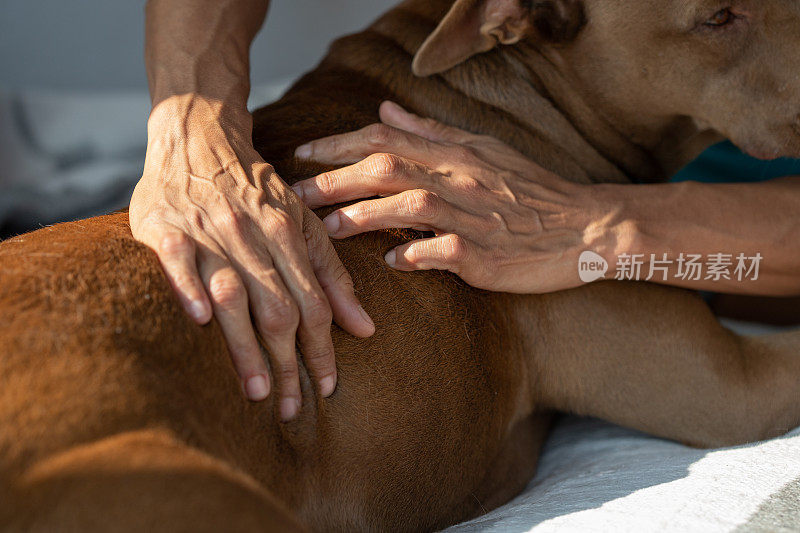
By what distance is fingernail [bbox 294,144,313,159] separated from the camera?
1.58 m

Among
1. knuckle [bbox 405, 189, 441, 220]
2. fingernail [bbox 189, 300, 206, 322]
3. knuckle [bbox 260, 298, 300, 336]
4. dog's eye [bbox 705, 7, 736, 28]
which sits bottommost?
knuckle [bbox 260, 298, 300, 336]

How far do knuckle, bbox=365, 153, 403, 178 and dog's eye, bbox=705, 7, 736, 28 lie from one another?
0.83 metres

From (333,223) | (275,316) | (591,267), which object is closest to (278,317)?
(275,316)

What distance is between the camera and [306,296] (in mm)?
1231

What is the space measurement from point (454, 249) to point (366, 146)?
0.30 meters

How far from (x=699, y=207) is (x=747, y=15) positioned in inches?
17.9

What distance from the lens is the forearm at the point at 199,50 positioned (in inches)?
61.4

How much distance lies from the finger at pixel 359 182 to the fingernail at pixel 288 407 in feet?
1.41

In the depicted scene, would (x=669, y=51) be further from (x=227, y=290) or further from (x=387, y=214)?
(x=227, y=290)

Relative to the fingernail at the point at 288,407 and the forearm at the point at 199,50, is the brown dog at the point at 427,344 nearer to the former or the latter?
the fingernail at the point at 288,407

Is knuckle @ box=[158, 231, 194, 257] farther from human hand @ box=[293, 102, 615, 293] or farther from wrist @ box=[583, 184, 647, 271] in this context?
wrist @ box=[583, 184, 647, 271]

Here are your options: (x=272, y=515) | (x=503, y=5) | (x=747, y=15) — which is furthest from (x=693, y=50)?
(x=272, y=515)

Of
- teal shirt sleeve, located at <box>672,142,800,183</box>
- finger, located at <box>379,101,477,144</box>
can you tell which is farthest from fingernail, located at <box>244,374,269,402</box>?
teal shirt sleeve, located at <box>672,142,800,183</box>

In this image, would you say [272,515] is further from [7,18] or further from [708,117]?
[7,18]
